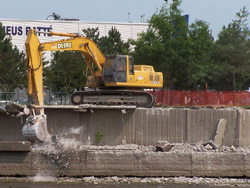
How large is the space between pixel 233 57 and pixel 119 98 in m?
32.1

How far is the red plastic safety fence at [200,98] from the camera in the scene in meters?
34.9

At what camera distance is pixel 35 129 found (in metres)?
13.4

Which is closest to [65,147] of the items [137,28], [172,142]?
[172,142]

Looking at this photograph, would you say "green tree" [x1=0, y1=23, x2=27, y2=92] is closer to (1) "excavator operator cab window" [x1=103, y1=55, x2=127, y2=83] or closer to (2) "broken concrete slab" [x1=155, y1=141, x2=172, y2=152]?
(1) "excavator operator cab window" [x1=103, y1=55, x2=127, y2=83]

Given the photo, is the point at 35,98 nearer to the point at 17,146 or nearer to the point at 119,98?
the point at 17,146

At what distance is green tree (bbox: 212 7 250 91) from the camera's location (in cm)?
5044

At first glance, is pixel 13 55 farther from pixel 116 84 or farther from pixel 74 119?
pixel 74 119

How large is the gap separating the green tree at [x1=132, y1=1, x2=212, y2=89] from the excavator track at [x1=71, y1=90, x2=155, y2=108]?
1964 cm

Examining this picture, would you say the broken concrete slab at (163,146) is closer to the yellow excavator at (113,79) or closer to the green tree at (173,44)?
the yellow excavator at (113,79)

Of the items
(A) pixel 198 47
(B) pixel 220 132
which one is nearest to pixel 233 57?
(A) pixel 198 47

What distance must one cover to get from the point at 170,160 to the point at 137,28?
1898 inches

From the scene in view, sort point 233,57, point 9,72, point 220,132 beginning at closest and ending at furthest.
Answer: point 220,132 → point 9,72 → point 233,57

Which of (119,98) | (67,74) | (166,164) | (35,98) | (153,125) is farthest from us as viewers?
(67,74)

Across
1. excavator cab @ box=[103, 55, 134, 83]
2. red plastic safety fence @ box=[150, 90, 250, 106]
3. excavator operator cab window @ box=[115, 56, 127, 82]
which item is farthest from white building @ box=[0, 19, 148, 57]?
excavator operator cab window @ box=[115, 56, 127, 82]
